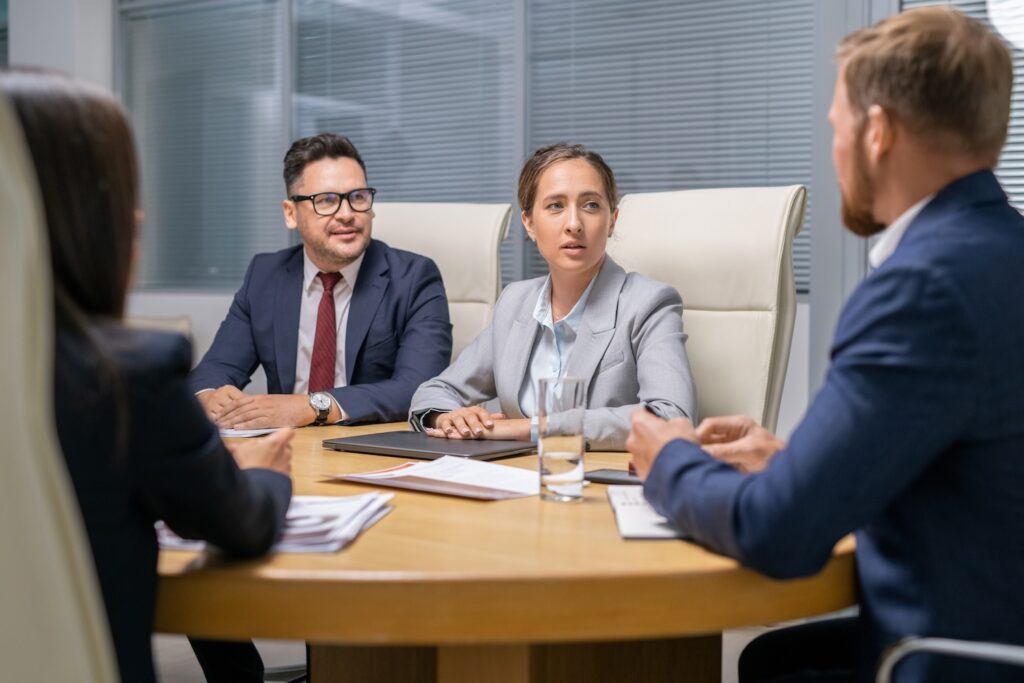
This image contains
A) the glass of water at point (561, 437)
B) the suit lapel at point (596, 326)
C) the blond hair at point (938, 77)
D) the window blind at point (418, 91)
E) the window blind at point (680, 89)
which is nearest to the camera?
the blond hair at point (938, 77)

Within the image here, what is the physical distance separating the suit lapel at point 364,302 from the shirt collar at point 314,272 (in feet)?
0.05

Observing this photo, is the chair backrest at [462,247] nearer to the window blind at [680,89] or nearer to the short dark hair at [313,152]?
the short dark hair at [313,152]

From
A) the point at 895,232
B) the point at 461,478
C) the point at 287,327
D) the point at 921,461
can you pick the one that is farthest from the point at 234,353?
the point at 921,461

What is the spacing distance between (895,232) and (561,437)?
1.66ft

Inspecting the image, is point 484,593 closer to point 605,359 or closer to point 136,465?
point 136,465

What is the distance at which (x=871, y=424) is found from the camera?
1.08 m

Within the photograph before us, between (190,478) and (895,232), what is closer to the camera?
(190,478)

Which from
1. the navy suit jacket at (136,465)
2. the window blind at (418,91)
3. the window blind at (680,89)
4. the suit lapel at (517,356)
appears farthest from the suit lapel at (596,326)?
the window blind at (418,91)

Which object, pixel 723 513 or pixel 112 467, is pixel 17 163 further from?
pixel 723 513

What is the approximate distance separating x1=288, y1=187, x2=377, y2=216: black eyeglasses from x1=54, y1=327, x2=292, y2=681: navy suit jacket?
193 cm

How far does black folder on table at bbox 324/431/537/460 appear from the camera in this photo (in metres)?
1.87

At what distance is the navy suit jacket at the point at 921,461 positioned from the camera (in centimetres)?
109

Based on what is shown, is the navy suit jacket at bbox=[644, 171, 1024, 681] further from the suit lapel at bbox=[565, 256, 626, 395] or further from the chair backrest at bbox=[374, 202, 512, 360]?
the chair backrest at bbox=[374, 202, 512, 360]

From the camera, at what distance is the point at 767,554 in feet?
3.67
